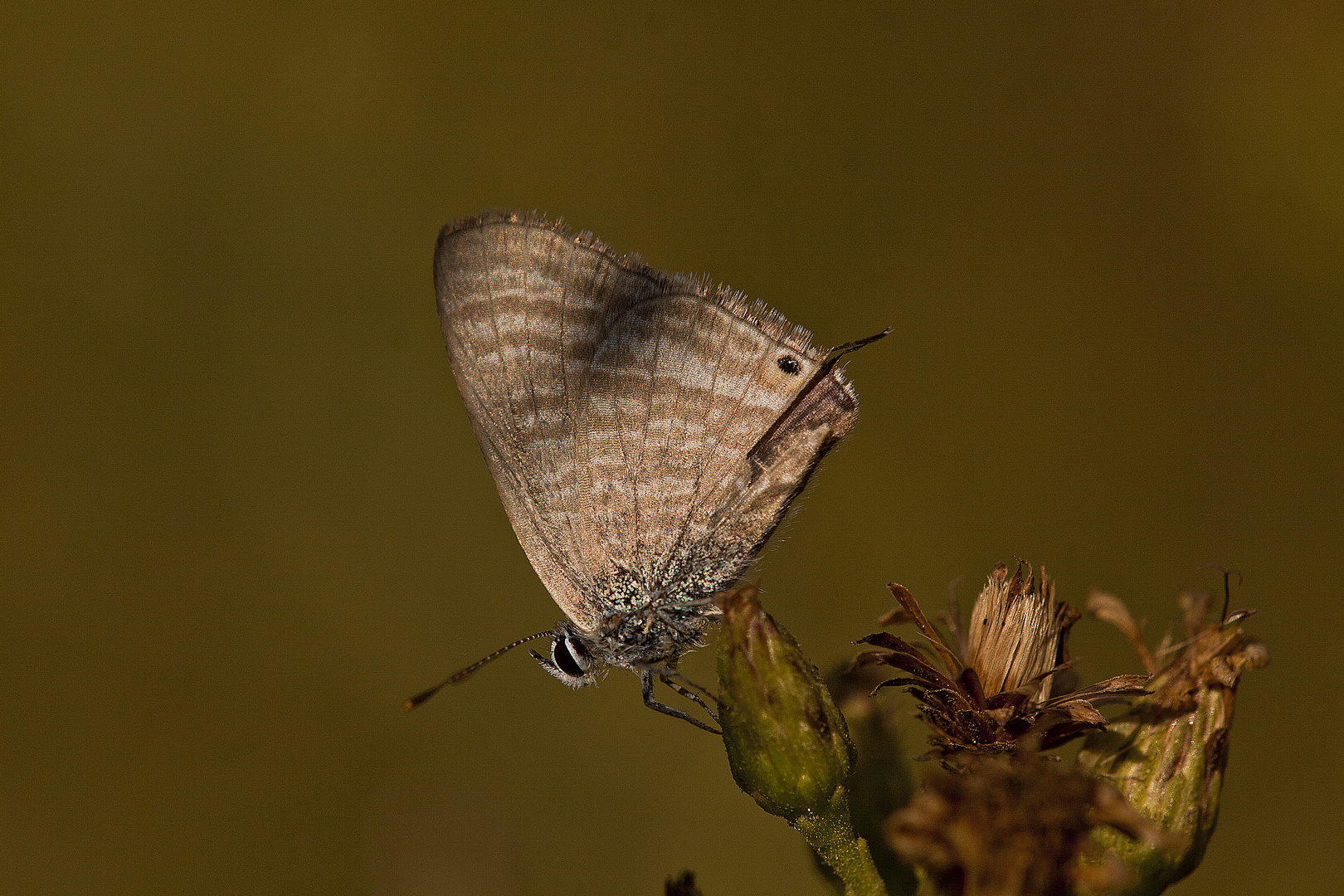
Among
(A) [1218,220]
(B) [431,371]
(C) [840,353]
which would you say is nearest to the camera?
(C) [840,353]

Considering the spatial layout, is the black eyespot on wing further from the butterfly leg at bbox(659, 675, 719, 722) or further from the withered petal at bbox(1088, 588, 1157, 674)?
the withered petal at bbox(1088, 588, 1157, 674)

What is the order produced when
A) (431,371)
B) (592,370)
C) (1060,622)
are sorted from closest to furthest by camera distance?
(1060,622), (592,370), (431,371)

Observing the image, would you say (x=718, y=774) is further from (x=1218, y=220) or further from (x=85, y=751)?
(x=1218, y=220)

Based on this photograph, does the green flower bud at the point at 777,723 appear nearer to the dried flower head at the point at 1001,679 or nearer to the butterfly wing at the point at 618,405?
the dried flower head at the point at 1001,679

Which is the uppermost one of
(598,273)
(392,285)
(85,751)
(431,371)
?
(392,285)

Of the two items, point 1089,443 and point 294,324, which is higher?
point 294,324

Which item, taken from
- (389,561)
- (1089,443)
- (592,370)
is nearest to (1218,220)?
(1089,443)

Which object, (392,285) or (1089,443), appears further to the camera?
(392,285)
